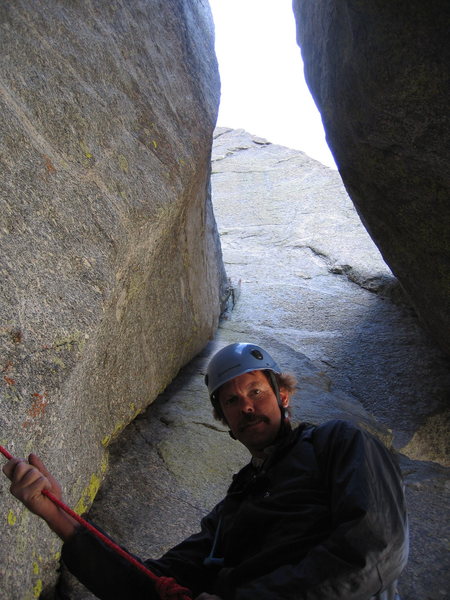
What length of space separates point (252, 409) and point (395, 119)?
247 cm

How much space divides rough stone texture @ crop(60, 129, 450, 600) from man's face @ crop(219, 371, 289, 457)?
103cm

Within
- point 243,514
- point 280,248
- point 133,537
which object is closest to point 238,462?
point 133,537

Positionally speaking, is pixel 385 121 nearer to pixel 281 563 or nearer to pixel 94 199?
pixel 94 199

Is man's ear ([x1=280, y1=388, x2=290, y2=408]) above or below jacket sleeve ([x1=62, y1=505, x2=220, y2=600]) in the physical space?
above

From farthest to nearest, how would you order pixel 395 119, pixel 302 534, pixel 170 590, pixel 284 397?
pixel 395 119 < pixel 284 397 < pixel 170 590 < pixel 302 534

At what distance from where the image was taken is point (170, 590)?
5.59 ft

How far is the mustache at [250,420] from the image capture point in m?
2.01

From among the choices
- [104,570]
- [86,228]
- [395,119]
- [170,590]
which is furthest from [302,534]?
[395,119]

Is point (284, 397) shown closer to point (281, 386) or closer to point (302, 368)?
point (281, 386)

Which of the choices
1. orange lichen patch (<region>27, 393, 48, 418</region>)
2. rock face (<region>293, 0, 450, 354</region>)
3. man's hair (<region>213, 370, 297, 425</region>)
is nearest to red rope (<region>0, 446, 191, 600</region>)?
orange lichen patch (<region>27, 393, 48, 418</region>)

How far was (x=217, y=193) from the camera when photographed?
420 inches

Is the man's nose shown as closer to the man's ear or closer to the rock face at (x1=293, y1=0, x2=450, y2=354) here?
the man's ear

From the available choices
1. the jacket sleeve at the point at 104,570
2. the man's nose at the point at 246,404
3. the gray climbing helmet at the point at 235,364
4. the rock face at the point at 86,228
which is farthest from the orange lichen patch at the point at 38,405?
the man's nose at the point at 246,404

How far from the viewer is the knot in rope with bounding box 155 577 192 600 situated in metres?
1.69
